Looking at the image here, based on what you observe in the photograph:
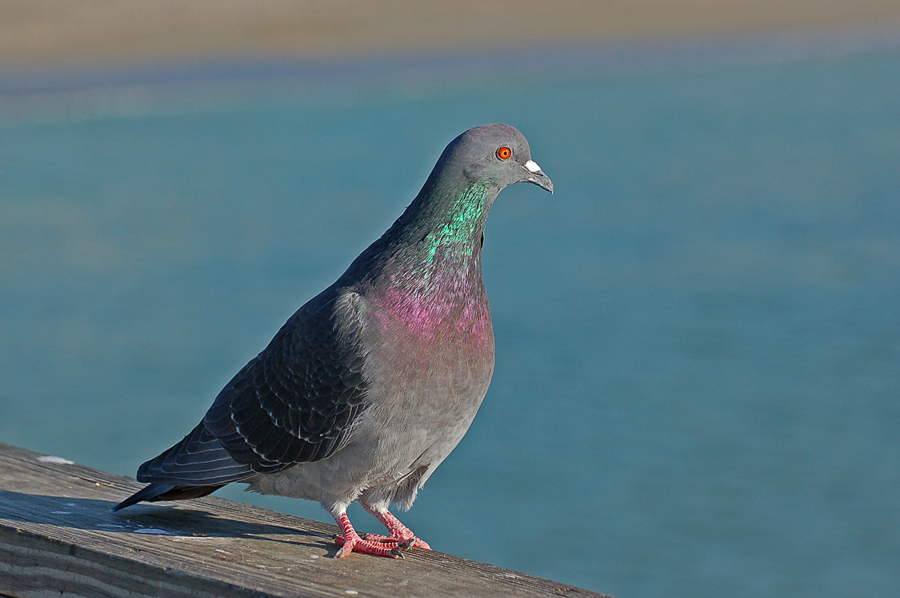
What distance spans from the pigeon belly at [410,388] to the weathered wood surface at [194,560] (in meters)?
0.23

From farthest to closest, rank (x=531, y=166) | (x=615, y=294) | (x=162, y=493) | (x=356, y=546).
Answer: (x=615, y=294)
(x=531, y=166)
(x=162, y=493)
(x=356, y=546)

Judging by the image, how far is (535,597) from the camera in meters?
2.73

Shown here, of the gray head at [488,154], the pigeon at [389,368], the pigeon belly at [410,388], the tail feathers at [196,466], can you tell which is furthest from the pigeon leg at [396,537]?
the gray head at [488,154]

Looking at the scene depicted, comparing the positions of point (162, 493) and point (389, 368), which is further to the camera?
point (162, 493)

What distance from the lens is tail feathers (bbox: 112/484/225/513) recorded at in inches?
127

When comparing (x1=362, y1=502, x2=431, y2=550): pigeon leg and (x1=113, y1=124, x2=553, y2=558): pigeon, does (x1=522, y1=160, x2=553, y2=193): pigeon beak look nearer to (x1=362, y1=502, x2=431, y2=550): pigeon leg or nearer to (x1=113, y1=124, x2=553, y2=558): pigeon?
(x1=113, y1=124, x2=553, y2=558): pigeon

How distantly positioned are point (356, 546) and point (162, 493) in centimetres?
61

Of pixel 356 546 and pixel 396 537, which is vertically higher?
pixel 396 537

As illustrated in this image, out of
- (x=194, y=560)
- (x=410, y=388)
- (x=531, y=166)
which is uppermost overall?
(x=531, y=166)

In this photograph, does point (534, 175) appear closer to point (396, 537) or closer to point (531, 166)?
point (531, 166)

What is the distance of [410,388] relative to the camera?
10.4 ft

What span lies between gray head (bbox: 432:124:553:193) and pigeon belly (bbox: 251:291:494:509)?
35cm

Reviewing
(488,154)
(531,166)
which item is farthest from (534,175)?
(488,154)

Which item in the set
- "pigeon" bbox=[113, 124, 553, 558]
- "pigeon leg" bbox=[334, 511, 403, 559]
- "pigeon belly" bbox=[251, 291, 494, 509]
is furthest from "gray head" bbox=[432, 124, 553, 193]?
"pigeon leg" bbox=[334, 511, 403, 559]
